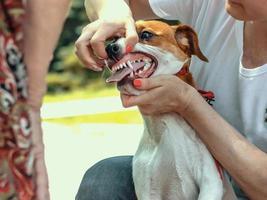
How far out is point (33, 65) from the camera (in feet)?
5.08

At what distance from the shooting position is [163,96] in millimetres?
2021

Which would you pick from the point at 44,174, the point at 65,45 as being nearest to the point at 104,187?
the point at 44,174

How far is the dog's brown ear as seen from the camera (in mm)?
2053

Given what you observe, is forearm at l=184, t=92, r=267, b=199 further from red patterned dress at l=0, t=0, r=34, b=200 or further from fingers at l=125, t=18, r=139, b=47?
red patterned dress at l=0, t=0, r=34, b=200

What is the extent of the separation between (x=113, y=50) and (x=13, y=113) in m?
0.53

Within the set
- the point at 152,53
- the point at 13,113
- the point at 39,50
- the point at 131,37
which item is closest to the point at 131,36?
the point at 131,37

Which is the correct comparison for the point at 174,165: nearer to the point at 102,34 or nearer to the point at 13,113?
the point at 102,34

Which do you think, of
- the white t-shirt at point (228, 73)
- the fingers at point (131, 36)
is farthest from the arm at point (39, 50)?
the white t-shirt at point (228, 73)

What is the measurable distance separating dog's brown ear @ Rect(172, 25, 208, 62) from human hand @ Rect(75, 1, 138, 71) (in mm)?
130

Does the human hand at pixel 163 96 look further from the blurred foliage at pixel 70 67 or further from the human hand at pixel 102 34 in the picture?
the blurred foliage at pixel 70 67

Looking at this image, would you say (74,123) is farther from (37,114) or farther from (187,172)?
(37,114)

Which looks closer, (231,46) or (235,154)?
(235,154)

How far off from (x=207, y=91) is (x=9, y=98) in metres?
0.82

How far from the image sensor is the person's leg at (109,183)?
2.21 m
